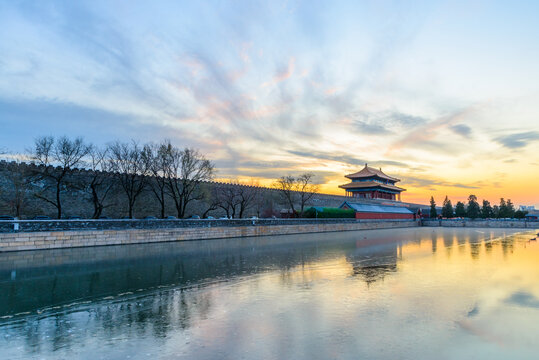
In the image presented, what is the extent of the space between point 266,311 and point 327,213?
36.9 m

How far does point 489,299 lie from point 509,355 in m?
4.02

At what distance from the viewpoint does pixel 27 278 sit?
11.4 m

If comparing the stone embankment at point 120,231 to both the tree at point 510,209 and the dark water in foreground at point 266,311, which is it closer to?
the dark water in foreground at point 266,311

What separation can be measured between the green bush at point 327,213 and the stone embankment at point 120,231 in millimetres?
6716

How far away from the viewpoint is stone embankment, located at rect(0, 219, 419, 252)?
1811cm

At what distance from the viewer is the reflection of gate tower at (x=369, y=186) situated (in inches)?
2712

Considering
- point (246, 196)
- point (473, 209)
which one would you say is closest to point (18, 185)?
point (246, 196)

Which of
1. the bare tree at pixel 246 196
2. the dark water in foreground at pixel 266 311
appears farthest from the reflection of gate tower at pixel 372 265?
the bare tree at pixel 246 196

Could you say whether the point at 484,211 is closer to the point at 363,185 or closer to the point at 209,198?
the point at 363,185

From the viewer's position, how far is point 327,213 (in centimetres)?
4362

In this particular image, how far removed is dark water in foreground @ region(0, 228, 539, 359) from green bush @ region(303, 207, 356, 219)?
28083 millimetres

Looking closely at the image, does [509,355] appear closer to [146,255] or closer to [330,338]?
[330,338]

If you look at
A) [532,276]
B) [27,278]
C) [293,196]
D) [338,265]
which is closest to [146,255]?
[27,278]

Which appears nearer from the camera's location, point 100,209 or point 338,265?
point 338,265
